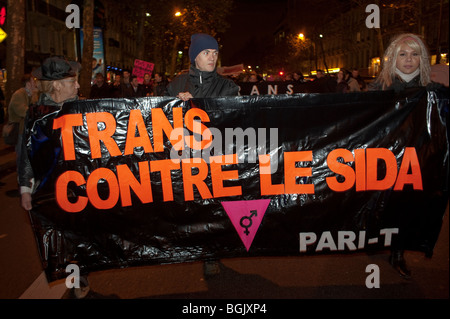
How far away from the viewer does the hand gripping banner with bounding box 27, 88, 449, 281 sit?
3045 millimetres

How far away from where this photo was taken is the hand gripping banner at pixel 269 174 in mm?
3045

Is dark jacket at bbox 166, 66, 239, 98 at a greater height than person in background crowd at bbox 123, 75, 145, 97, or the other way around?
person in background crowd at bbox 123, 75, 145, 97

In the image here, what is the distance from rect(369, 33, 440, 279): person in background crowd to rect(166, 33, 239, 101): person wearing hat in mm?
1403

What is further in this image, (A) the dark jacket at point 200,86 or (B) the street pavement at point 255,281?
(A) the dark jacket at point 200,86

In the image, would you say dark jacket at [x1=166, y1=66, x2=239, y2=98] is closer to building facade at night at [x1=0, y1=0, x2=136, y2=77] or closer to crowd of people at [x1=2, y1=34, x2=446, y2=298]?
crowd of people at [x1=2, y1=34, x2=446, y2=298]

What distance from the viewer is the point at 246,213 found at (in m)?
3.07

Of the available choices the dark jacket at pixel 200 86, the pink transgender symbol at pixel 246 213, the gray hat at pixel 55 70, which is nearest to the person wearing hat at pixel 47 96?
the gray hat at pixel 55 70

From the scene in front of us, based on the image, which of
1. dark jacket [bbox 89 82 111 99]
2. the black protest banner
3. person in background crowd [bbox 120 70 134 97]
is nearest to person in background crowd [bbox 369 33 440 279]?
the black protest banner

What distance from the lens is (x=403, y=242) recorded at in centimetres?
315

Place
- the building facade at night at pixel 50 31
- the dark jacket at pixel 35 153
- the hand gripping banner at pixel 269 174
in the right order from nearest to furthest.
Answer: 1. the dark jacket at pixel 35 153
2. the hand gripping banner at pixel 269 174
3. the building facade at night at pixel 50 31

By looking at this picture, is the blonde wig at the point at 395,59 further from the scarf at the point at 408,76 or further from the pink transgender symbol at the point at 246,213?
the pink transgender symbol at the point at 246,213

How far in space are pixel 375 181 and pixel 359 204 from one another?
0.22 metres

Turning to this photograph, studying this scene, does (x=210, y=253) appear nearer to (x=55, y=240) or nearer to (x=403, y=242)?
(x=55, y=240)
